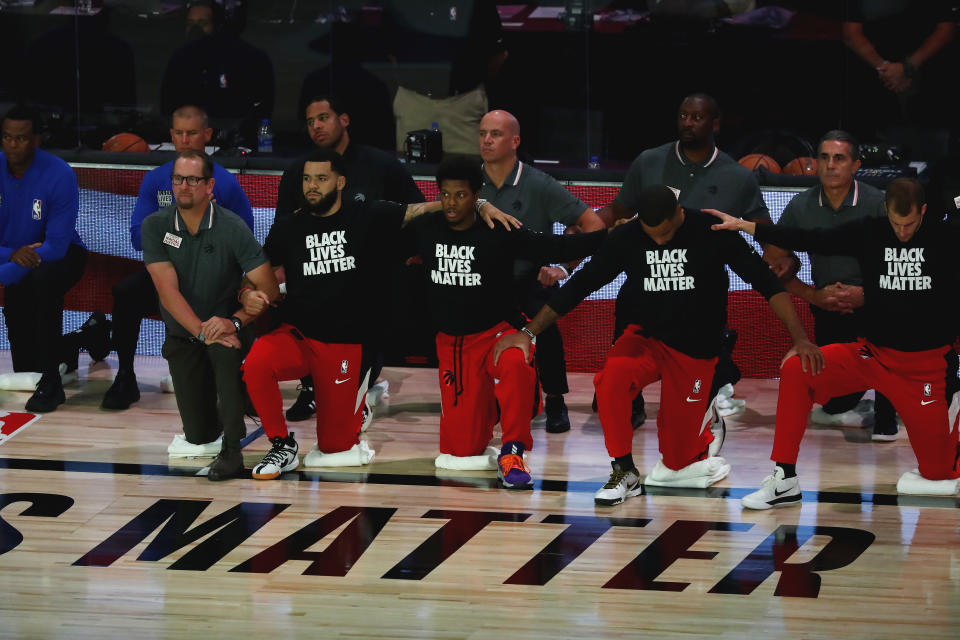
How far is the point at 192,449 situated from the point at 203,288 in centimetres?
78

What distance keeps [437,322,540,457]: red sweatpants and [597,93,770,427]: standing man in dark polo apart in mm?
931

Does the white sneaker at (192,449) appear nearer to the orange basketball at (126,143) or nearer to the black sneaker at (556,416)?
the black sneaker at (556,416)

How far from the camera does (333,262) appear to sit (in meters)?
6.27

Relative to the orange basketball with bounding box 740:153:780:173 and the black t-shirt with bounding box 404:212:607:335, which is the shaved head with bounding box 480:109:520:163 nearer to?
the black t-shirt with bounding box 404:212:607:335

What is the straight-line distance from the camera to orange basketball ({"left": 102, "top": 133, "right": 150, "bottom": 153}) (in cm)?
879

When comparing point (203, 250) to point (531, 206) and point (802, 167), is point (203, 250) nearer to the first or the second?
point (531, 206)

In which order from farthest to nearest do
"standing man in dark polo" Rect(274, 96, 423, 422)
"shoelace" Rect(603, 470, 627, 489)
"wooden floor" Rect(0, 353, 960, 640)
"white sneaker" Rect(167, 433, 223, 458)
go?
1. "standing man in dark polo" Rect(274, 96, 423, 422)
2. "white sneaker" Rect(167, 433, 223, 458)
3. "shoelace" Rect(603, 470, 627, 489)
4. "wooden floor" Rect(0, 353, 960, 640)

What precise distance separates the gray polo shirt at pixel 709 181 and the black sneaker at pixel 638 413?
105cm

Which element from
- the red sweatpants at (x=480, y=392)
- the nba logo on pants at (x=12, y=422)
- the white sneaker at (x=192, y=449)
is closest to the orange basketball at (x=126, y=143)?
the nba logo on pants at (x=12, y=422)

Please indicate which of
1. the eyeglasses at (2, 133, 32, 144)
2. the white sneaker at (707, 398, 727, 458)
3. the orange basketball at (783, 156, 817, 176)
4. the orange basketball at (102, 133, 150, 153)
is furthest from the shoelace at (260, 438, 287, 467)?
the orange basketball at (783, 156, 817, 176)

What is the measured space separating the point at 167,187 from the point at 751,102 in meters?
3.92

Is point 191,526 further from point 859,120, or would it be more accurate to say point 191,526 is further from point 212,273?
point 859,120

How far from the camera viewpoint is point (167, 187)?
7188 millimetres

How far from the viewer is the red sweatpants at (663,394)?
586 cm
